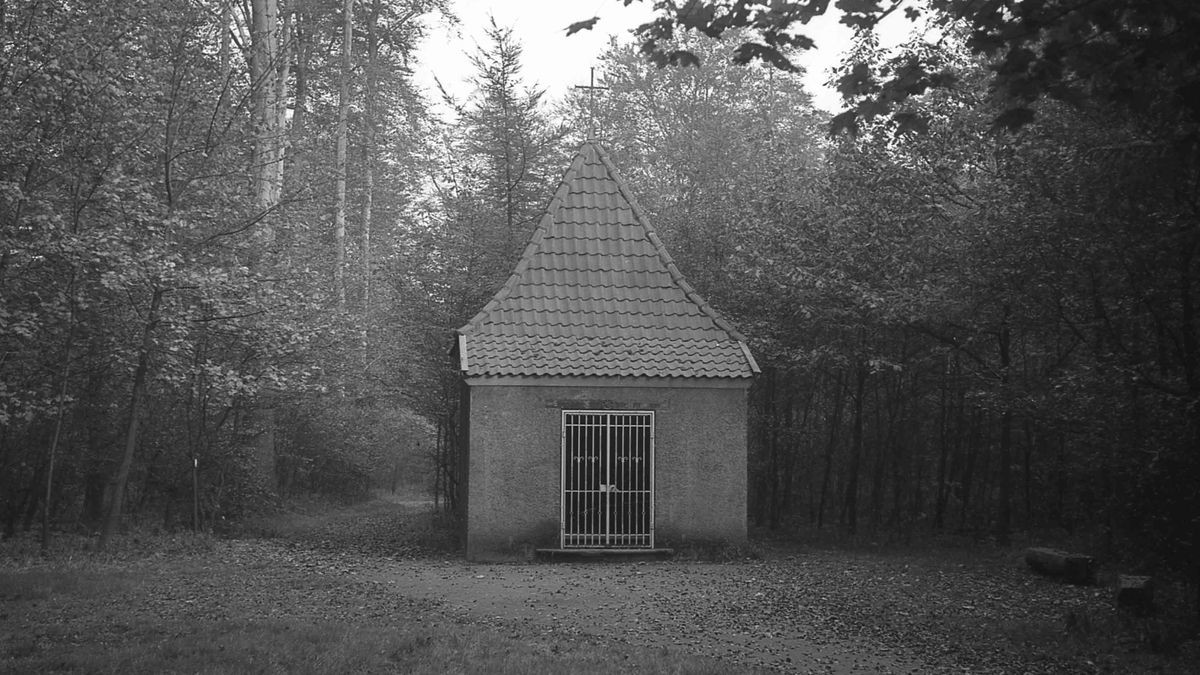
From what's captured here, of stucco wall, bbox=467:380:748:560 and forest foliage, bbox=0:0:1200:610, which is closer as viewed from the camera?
forest foliage, bbox=0:0:1200:610

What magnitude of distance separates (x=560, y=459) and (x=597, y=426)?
73 cm

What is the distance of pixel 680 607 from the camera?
10742 mm

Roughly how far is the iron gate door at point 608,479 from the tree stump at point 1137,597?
6465 mm

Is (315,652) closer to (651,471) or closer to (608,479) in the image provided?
(608,479)

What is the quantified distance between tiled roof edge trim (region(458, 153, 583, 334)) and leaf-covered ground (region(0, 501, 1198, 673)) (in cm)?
363

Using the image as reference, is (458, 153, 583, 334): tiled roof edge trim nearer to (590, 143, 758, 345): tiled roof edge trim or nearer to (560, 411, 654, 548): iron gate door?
(590, 143, 758, 345): tiled roof edge trim

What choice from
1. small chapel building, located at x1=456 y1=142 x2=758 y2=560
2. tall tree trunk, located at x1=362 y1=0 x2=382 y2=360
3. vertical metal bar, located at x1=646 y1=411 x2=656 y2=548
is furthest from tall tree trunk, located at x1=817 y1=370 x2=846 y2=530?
tall tree trunk, located at x1=362 y1=0 x2=382 y2=360

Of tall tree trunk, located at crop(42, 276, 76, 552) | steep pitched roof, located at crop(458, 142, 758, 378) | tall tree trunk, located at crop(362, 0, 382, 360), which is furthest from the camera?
tall tree trunk, located at crop(362, 0, 382, 360)

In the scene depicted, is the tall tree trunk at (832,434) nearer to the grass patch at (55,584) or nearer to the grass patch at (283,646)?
the grass patch at (283,646)

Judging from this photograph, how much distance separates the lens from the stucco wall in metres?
14.7

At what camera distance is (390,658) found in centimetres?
789

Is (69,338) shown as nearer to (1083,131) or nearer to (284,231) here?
(284,231)

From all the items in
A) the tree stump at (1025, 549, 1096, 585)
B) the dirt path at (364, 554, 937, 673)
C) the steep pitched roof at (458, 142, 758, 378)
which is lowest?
the dirt path at (364, 554, 937, 673)

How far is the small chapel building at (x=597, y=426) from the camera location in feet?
48.2
